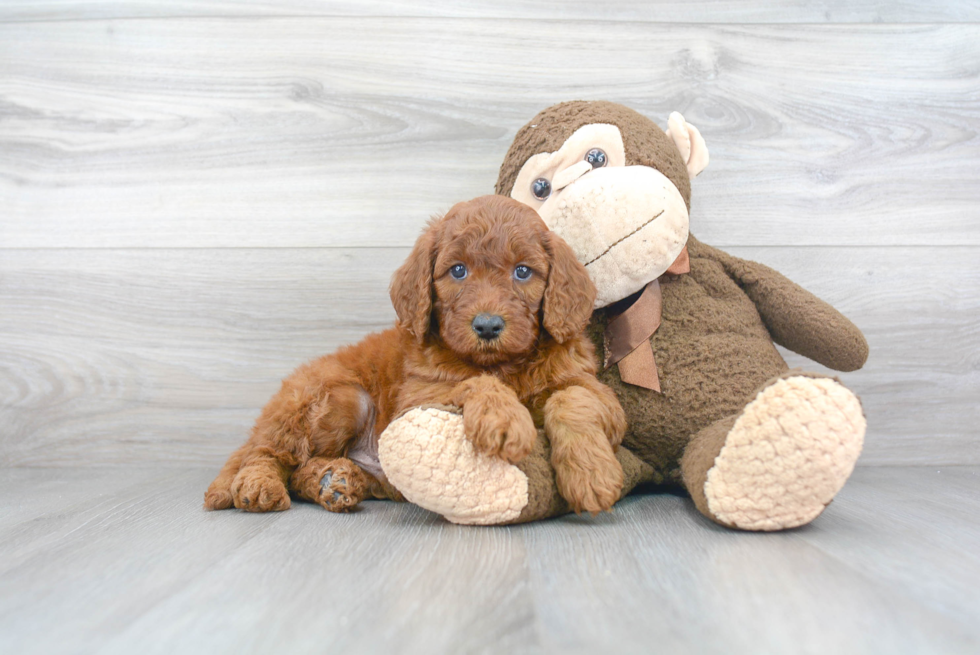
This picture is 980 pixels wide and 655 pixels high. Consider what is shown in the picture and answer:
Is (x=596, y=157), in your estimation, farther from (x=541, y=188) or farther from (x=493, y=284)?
(x=493, y=284)

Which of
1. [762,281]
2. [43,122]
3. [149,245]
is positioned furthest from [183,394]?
[762,281]

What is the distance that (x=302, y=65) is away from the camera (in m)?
2.09

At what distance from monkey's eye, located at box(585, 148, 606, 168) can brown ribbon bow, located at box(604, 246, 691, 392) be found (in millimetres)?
292

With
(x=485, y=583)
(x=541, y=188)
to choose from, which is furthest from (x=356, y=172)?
(x=485, y=583)

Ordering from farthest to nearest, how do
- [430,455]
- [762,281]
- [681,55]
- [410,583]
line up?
[681,55] → [762,281] → [430,455] → [410,583]

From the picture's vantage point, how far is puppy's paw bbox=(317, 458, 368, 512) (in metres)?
1.48

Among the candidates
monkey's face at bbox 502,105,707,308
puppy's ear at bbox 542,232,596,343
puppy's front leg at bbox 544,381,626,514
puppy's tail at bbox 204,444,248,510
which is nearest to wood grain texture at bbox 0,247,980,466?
puppy's tail at bbox 204,444,248,510

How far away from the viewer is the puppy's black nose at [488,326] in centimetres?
128

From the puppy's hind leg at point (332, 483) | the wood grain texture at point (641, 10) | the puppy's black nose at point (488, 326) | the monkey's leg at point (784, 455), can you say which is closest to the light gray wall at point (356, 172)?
the wood grain texture at point (641, 10)

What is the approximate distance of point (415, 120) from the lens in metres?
2.08

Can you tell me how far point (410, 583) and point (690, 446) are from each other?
68cm

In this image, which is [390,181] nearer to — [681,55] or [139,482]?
[681,55]

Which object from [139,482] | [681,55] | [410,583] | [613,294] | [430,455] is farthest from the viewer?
[681,55]

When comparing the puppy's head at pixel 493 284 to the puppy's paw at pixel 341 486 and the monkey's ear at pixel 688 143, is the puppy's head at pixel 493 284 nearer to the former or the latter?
the puppy's paw at pixel 341 486
